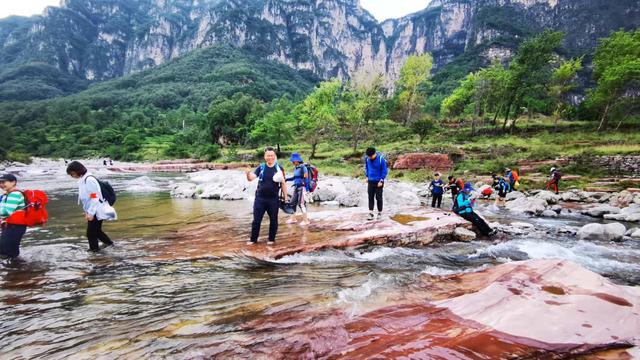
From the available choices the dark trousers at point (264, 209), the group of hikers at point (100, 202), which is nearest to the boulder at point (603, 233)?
the group of hikers at point (100, 202)

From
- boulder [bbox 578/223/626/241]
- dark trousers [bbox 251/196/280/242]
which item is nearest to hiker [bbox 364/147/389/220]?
dark trousers [bbox 251/196/280/242]

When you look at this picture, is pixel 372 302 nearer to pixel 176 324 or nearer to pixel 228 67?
pixel 176 324

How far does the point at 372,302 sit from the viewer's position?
3844 mm

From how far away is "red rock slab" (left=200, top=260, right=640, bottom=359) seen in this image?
8.96ft

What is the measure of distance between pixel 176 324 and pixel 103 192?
4312 millimetres

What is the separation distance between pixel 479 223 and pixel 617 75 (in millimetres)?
41498

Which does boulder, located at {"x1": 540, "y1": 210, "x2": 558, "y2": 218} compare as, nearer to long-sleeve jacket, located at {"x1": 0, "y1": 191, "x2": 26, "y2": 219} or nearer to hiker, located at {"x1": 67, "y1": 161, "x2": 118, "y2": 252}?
hiker, located at {"x1": 67, "y1": 161, "x2": 118, "y2": 252}

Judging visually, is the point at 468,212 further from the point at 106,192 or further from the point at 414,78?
the point at 414,78

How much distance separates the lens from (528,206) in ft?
47.2

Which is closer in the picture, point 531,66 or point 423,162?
point 423,162

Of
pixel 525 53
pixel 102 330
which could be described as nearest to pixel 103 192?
pixel 102 330

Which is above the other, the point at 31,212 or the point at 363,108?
the point at 363,108

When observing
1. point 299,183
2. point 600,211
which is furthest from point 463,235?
point 600,211

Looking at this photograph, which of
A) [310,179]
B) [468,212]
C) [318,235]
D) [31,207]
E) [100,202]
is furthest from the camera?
[310,179]
